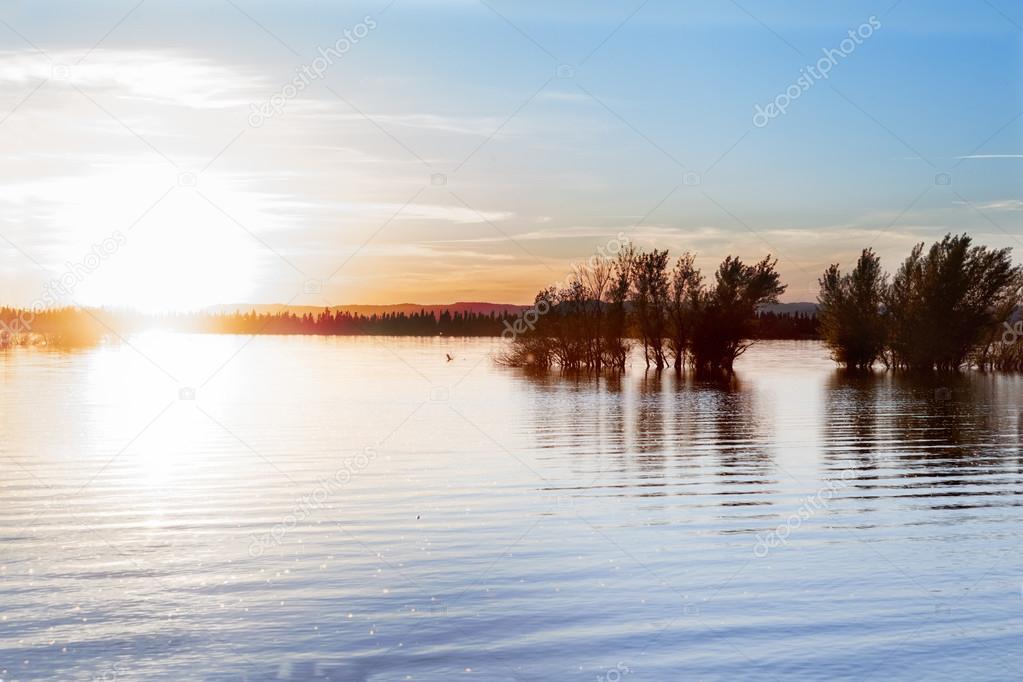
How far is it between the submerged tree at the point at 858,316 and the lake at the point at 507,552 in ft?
157

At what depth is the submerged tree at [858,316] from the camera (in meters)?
77.2

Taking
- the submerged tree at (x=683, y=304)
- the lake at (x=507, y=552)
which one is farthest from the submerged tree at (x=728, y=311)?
the lake at (x=507, y=552)

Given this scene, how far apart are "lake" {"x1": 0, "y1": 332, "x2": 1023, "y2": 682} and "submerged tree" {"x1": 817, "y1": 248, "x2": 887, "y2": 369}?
47851mm

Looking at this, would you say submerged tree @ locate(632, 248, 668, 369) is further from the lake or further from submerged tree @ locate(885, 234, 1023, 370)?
the lake

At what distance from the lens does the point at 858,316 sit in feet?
254

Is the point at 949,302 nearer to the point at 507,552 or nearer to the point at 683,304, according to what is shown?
the point at 683,304

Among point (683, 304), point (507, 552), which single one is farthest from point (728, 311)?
point (507, 552)

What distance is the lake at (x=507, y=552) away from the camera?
9.18 metres

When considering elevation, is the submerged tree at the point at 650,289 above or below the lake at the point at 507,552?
above

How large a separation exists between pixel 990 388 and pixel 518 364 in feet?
93.2

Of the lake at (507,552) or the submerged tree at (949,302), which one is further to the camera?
the submerged tree at (949,302)

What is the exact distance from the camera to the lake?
9180 mm

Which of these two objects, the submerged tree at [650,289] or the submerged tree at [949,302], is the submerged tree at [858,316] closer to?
the submerged tree at [949,302]

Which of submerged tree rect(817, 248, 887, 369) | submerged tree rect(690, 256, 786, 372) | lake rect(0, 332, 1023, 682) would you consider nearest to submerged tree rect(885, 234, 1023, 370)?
submerged tree rect(817, 248, 887, 369)
